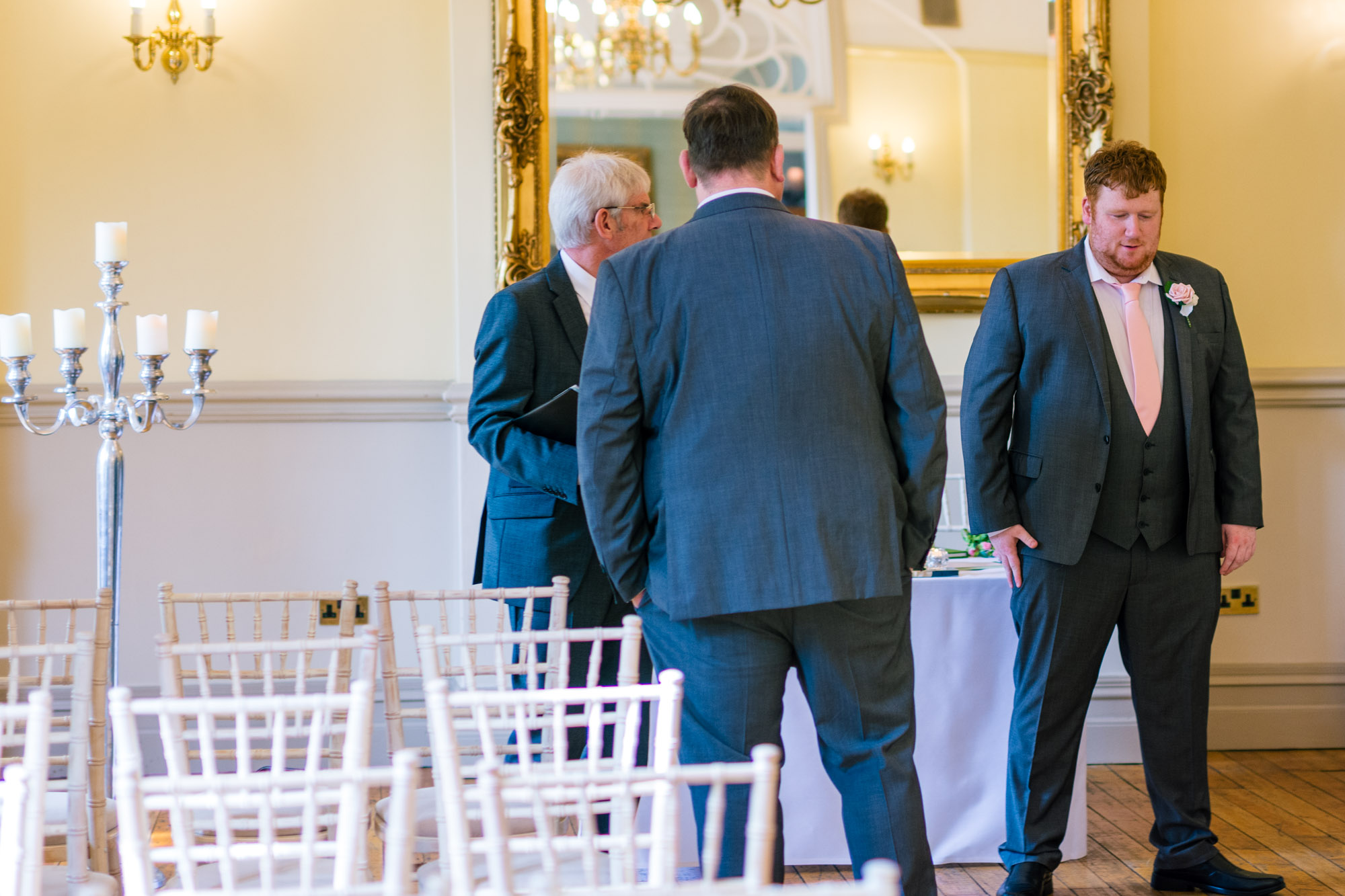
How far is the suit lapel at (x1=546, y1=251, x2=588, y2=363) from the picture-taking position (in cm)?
256

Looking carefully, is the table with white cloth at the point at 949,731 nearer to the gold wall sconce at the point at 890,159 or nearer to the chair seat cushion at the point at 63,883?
the chair seat cushion at the point at 63,883

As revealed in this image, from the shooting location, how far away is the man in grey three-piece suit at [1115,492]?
2.66 m

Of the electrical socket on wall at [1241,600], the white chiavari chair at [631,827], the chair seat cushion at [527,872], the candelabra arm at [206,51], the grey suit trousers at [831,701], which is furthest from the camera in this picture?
the electrical socket on wall at [1241,600]

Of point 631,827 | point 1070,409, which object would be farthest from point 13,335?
point 1070,409

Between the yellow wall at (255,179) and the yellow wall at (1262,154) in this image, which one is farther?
the yellow wall at (1262,154)

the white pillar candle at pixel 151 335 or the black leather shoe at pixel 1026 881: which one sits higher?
the white pillar candle at pixel 151 335

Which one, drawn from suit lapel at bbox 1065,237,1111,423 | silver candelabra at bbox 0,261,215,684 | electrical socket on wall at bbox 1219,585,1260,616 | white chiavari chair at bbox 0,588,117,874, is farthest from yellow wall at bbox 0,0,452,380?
electrical socket on wall at bbox 1219,585,1260,616

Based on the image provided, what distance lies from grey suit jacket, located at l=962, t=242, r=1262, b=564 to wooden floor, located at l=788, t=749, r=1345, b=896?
0.78 metres

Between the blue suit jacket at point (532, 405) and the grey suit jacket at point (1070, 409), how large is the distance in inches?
34.6

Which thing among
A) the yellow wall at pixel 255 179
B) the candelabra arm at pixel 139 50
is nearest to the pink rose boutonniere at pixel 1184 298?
the yellow wall at pixel 255 179

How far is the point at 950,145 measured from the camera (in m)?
3.91

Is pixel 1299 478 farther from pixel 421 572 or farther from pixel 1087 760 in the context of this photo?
pixel 421 572

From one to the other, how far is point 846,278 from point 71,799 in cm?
143

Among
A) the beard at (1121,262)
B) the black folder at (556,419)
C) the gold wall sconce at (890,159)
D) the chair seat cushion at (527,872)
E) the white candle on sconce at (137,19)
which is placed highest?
the white candle on sconce at (137,19)
